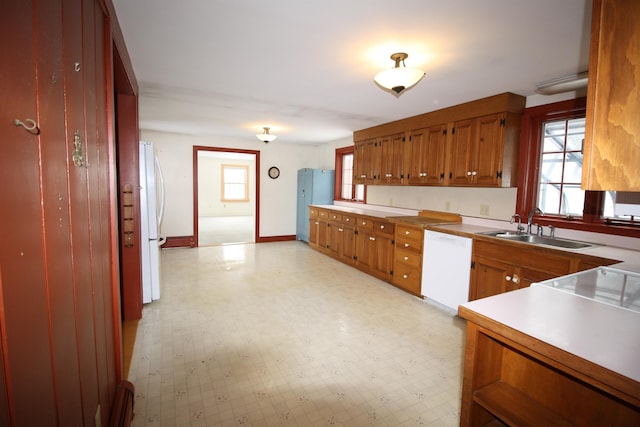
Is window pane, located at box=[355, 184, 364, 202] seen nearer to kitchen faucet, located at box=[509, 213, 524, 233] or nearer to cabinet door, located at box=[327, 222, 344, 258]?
cabinet door, located at box=[327, 222, 344, 258]

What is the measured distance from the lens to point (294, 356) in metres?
2.35

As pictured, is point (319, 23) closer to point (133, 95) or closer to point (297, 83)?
point (297, 83)

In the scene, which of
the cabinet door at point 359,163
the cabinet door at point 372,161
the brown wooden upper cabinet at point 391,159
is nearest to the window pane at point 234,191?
the cabinet door at point 359,163

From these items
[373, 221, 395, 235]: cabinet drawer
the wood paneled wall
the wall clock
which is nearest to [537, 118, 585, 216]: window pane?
[373, 221, 395, 235]: cabinet drawer

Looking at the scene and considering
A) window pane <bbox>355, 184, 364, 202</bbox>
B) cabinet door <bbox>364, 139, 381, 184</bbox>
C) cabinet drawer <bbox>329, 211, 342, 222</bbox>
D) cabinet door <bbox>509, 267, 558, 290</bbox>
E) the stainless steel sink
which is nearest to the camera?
cabinet door <bbox>509, 267, 558, 290</bbox>

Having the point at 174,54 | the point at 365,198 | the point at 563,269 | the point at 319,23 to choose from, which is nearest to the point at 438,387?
the point at 563,269

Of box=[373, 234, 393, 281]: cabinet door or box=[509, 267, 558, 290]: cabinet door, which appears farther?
box=[373, 234, 393, 281]: cabinet door

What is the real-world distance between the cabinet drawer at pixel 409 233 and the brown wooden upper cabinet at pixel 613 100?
2.78 meters

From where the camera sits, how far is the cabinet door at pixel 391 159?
171 inches

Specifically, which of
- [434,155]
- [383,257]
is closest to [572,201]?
[434,155]

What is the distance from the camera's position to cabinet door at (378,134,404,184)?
4.34 m

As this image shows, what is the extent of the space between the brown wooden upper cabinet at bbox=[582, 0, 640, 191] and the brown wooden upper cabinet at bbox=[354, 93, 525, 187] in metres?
2.53

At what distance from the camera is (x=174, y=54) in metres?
2.39

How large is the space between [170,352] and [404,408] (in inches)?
69.5
